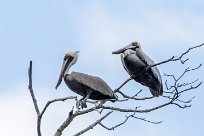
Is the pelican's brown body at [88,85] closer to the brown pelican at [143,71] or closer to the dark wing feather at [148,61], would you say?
the brown pelican at [143,71]

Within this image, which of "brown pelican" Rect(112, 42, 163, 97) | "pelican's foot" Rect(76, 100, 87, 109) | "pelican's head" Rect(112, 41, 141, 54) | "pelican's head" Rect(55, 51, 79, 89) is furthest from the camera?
"pelican's head" Rect(112, 41, 141, 54)

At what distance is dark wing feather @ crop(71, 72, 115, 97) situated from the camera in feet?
34.2

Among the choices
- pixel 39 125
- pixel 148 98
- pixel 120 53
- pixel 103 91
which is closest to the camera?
pixel 39 125

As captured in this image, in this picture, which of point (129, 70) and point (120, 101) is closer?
point (120, 101)

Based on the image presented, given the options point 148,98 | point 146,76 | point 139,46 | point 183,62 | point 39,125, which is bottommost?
point 39,125

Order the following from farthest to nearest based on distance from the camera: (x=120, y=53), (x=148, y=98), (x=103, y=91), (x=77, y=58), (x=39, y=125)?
(x=120, y=53) < (x=77, y=58) < (x=103, y=91) < (x=148, y=98) < (x=39, y=125)

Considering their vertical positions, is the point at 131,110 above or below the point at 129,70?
below

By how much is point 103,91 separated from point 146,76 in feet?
5.87

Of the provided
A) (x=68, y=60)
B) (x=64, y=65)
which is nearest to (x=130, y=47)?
(x=68, y=60)

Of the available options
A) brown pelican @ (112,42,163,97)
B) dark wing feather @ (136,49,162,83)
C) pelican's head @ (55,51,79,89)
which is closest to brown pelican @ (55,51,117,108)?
pelican's head @ (55,51,79,89)

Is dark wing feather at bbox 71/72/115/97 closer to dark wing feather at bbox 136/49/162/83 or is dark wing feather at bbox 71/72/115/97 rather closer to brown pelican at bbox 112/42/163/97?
brown pelican at bbox 112/42/163/97

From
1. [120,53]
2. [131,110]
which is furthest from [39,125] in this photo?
[120,53]

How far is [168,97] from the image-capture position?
9469 millimetres

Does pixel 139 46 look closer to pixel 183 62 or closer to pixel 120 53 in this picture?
pixel 120 53
